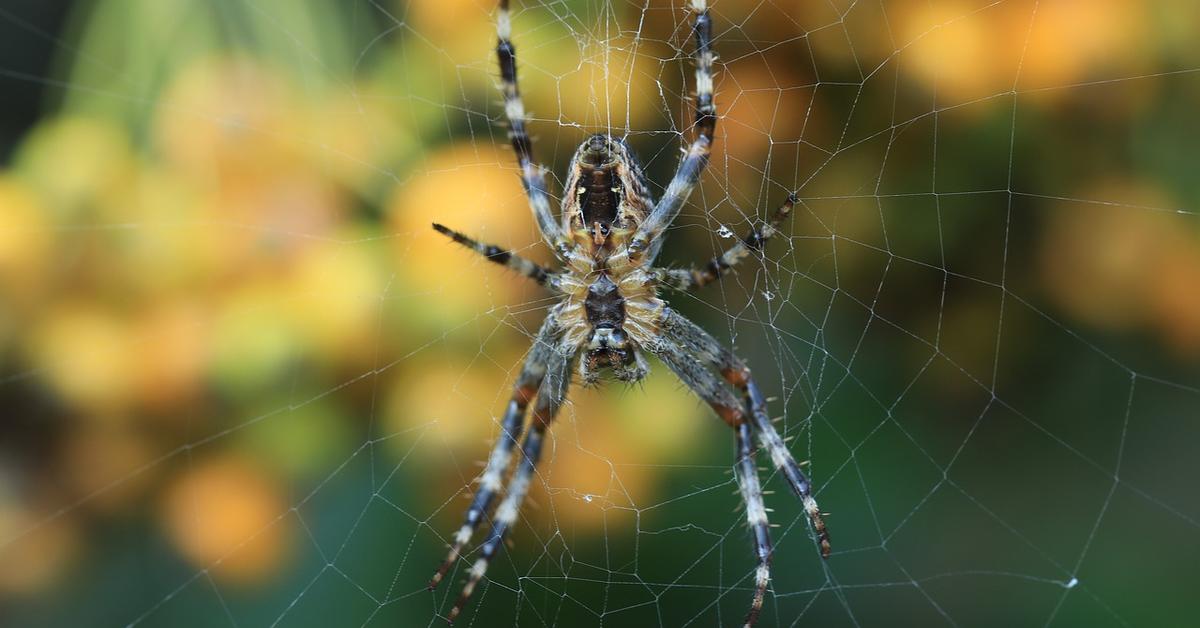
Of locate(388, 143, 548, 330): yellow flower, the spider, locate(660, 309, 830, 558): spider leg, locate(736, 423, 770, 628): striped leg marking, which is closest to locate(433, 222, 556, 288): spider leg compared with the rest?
the spider

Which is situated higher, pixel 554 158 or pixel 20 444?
pixel 554 158

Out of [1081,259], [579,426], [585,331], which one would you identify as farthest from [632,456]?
[1081,259]

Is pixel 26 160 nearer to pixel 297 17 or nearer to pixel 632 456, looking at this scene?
pixel 297 17

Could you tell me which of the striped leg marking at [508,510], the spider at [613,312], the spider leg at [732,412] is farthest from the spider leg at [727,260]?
the striped leg marking at [508,510]

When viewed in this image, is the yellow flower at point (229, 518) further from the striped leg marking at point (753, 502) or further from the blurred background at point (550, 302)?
the striped leg marking at point (753, 502)

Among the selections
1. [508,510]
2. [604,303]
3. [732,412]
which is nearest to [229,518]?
[508,510]

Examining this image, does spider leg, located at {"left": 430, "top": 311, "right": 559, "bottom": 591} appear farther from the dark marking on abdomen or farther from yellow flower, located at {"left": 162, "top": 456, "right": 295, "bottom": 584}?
yellow flower, located at {"left": 162, "top": 456, "right": 295, "bottom": 584}
